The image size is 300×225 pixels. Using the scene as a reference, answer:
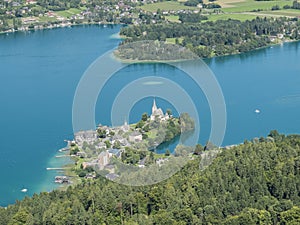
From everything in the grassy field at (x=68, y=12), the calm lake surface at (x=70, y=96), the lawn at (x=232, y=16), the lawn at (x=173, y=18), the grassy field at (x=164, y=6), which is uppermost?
the grassy field at (x=164, y=6)

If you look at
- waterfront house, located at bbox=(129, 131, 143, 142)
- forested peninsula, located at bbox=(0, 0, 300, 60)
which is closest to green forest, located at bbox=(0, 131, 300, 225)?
waterfront house, located at bbox=(129, 131, 143, 142)

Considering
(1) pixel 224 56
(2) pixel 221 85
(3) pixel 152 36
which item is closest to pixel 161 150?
(2) pixel 221 85

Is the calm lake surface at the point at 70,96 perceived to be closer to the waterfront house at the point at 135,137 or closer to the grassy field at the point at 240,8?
the waterfront house at the point at 135,137

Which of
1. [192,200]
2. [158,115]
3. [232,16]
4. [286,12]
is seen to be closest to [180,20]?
[232,16]

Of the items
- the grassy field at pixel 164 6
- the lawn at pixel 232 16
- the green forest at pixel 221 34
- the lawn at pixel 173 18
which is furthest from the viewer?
the grassy field at pixel 164 6

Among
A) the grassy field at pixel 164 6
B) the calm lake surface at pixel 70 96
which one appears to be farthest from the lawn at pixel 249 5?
the calm lake surface at pixel 70 96

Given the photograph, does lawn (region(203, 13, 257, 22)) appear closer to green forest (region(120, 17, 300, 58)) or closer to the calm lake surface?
green forest (region(120, 17, 300, 58))

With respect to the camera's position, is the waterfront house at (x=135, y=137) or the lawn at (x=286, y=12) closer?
the waterfront house at (x=135, y=137)
